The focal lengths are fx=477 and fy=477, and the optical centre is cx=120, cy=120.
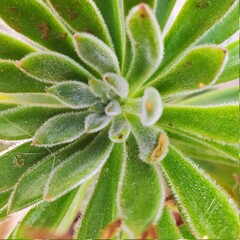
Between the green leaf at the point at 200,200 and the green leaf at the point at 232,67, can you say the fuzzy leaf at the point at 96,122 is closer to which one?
the green leaf at the point at 200,200

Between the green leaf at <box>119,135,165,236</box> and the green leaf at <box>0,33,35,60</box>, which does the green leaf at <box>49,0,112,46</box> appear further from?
the green leaf at <box>119,135,165,236</box>

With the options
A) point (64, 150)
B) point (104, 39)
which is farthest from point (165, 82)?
point (64, 150)

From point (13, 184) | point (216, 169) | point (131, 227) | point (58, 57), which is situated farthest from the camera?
point (216, 169)

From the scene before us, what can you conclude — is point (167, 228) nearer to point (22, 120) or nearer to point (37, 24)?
point (22, 120)

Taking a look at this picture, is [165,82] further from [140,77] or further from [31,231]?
[31,231]

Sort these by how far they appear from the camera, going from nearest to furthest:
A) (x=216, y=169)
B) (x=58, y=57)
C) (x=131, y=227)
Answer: (x=131, y=227), (x=58, y=57), (x=216, y=169)

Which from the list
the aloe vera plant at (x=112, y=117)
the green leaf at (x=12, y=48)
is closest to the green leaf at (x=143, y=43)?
the aloe vera plant at (x=112, y=117)
